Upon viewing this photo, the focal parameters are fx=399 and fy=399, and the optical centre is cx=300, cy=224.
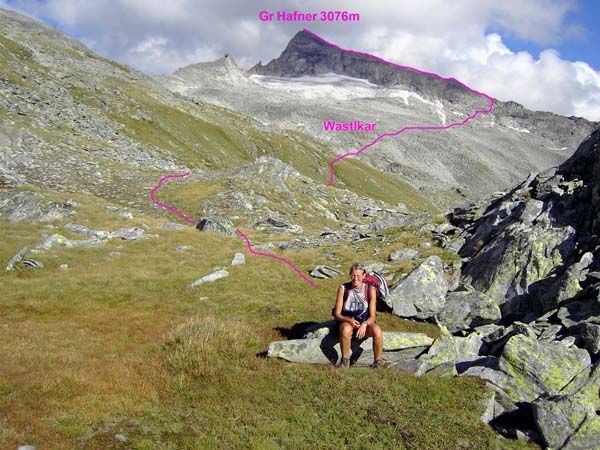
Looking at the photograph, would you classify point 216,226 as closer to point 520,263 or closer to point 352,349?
point 520,263

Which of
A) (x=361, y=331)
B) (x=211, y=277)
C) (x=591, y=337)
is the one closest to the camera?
(x=591, y=337)

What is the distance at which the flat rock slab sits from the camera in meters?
12.6

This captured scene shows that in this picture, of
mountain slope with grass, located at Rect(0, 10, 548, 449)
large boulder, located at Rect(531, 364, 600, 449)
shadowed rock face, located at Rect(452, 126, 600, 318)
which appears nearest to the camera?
large boulder, located at Rect(531, 364, 600, 449)

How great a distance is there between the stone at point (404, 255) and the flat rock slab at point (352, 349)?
1465 centimetres

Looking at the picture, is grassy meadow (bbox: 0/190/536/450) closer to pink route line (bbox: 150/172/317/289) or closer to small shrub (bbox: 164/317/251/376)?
small shrub (bbox: 164/317/251/376)

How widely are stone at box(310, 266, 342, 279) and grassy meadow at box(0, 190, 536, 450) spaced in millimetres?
3117

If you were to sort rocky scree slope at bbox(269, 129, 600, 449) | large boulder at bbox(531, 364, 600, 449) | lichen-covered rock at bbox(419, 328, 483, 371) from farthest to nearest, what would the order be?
lichen-covered rock at bbox(419, 328, 483, 371)
rocky scree slope at bbox(269, 129, 600, 449)
large boulder at bbox(531, 364, 600, 449)

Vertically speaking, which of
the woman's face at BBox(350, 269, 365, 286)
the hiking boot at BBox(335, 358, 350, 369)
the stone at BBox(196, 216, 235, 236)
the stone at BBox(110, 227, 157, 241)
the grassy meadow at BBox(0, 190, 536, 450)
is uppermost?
the stone at BBox(196, 216, 235, 236)

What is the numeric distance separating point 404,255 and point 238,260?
39.3ft

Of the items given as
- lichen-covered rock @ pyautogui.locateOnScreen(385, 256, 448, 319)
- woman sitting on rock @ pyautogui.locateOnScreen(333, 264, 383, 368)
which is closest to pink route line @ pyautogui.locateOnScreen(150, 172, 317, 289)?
lichen-covered rock @ pyautogui.locateOnScreen(385, 256, 448, 319)

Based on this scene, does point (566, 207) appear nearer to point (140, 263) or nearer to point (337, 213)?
point (140, 263)

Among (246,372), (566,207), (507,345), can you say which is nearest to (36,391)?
(246,372)

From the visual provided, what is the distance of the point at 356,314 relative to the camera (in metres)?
12.5

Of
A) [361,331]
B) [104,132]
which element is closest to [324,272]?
[361,331]
